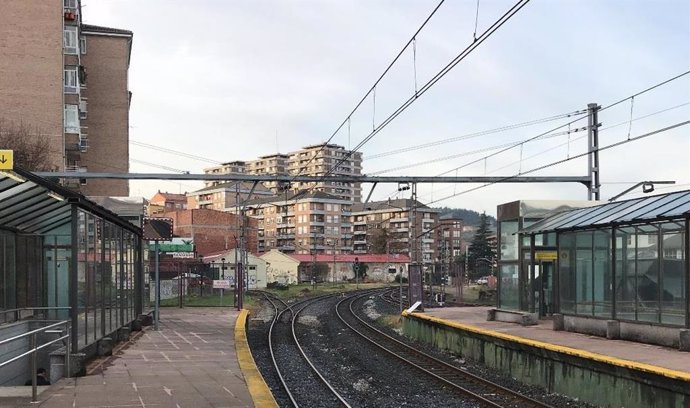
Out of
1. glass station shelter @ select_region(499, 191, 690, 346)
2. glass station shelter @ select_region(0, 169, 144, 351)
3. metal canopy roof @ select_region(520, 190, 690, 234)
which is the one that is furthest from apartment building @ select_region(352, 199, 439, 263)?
glass station shelter @ select_region(0, 169, 144, 351)

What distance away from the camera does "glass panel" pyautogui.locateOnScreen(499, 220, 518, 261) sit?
24391 mm

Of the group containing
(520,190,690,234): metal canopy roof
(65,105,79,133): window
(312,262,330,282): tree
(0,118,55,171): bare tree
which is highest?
(65,105,79,133): window

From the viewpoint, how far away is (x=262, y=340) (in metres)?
25.1

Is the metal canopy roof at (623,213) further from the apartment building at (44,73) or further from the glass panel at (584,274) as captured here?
the apartment building at (44,73)

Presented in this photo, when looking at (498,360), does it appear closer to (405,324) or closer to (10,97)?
(405,324)

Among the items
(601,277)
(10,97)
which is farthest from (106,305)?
(10,97)

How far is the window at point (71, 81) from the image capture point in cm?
4791

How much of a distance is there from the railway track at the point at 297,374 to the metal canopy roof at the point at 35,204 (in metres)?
5.08

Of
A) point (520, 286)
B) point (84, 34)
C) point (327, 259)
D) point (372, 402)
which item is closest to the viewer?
point (372, 402)

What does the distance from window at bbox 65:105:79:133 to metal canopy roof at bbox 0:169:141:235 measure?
28.7 m

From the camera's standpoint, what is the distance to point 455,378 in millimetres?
16391

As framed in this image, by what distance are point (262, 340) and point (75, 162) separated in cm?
3379

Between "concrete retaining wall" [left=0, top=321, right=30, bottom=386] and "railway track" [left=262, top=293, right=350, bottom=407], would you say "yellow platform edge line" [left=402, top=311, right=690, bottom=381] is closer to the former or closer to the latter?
"railway track" [left=262, top=293, right=350, bottom=407]

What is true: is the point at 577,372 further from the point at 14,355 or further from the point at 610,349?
the point at 14,355
